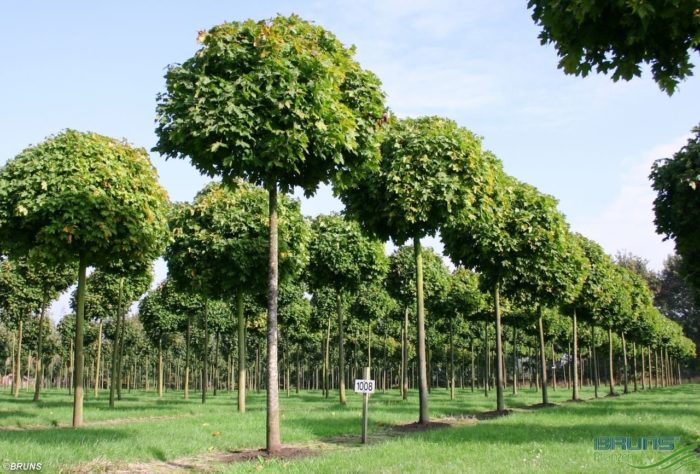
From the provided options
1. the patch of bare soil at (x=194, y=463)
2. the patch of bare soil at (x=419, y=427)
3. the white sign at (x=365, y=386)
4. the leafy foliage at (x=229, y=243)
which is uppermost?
the leafy foliage at (x=229, y=243)

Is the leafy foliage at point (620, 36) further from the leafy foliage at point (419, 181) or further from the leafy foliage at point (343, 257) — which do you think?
the leafy foliage at point (343, 257)

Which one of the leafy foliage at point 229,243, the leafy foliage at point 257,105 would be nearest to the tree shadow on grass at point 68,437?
the leafy foliage at point 257,105

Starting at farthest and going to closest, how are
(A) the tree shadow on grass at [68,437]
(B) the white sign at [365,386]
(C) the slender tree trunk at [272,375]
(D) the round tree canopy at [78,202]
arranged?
(D) the round tree canopy at [78,202], (B) the white sign at [365,386], (A) the tree shadow on grass at [68,437], (C) the slender tree trunk at [272,375]

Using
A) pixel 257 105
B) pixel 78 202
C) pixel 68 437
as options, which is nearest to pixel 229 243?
pixel 78 202

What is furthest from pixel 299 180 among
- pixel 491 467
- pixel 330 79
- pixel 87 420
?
pixel 87 420

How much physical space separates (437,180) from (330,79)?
5.95 metres

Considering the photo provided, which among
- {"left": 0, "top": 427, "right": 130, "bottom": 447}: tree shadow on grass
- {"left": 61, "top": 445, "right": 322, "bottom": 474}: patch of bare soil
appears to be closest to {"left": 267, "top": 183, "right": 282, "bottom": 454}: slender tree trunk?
{"left": 61, "top": 445, "right": 322, "bottom": 474}: patch of bare soil

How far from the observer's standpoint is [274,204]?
11719mm

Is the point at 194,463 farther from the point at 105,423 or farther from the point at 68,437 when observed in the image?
the point at 105,423

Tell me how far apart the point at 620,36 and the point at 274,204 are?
7417mm

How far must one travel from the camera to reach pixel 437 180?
52.2ft

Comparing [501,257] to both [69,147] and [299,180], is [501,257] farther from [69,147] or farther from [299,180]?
[69,147]

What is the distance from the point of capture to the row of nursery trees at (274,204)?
10.5 m

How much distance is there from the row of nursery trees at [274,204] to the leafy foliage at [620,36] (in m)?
5.31
